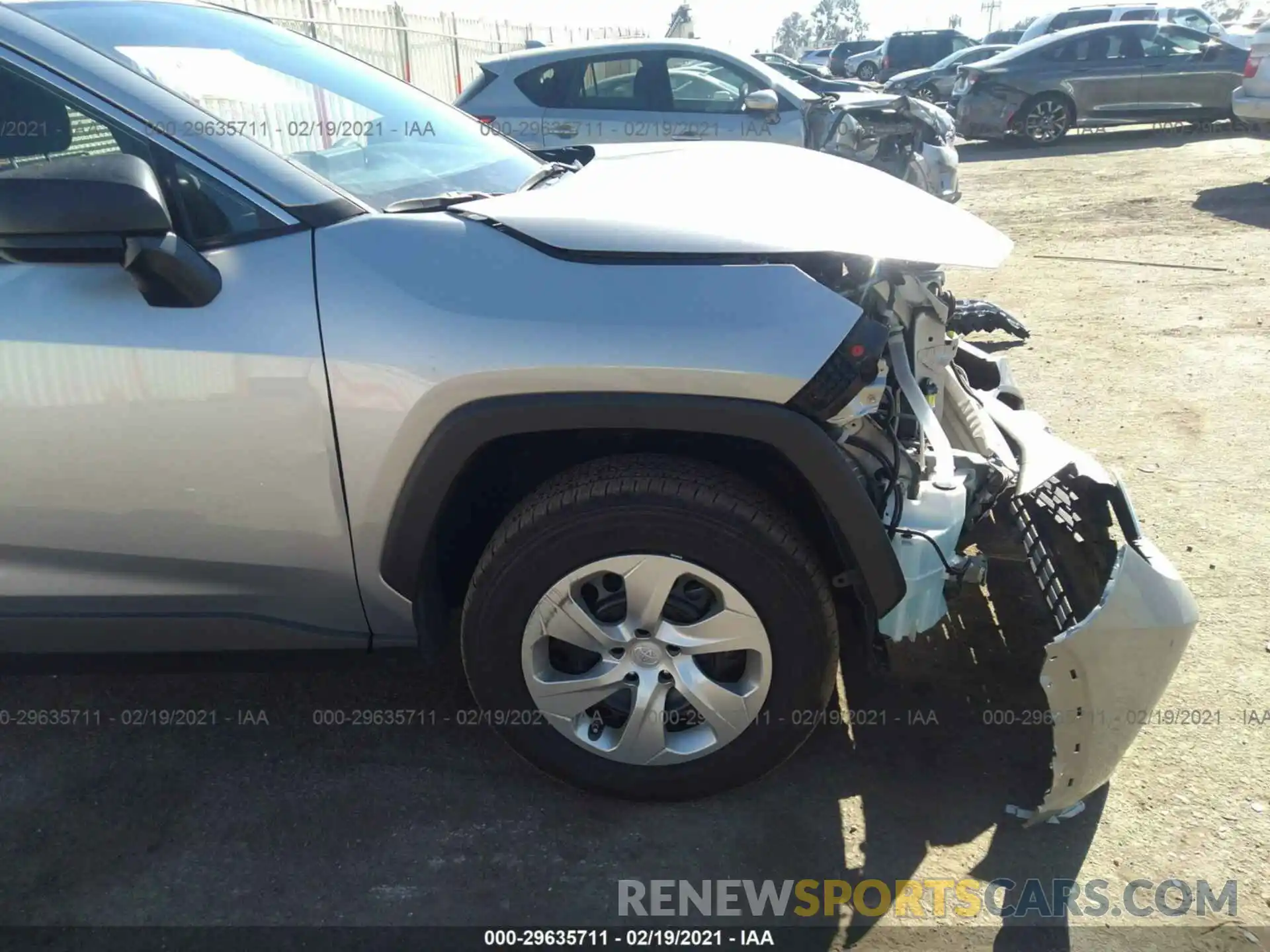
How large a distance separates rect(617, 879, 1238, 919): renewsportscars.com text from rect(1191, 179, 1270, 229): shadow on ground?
8051 mm

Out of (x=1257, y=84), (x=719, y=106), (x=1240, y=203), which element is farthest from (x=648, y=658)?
(x=1257, y=84)

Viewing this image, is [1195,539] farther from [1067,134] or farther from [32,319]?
[1067,134]

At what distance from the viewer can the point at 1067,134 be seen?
16.0 metres

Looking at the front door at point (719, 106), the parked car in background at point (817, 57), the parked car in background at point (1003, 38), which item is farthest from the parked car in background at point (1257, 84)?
the parked car in background at point (817, 57)

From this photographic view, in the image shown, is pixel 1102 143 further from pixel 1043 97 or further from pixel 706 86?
pixel 706 86

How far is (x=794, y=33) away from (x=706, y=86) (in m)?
118

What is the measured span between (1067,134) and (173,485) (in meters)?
17.1

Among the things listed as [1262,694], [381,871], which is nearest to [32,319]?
[381,871]

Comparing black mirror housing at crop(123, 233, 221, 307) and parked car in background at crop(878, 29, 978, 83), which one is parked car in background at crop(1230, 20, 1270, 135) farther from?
parked car in background at crop(878, 29, 978, 83)

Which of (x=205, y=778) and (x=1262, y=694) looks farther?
(x=1262, y=694)

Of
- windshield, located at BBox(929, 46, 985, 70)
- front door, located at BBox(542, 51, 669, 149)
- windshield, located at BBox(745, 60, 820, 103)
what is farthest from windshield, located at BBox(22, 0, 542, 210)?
windshield, located at BBox(929, 46, 985, 70)

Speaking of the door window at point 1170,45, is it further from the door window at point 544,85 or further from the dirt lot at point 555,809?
the dirt lot at point 555,809

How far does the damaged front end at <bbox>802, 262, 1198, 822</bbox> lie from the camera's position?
2068 millimetres

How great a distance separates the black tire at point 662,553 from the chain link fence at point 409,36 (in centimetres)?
1037
